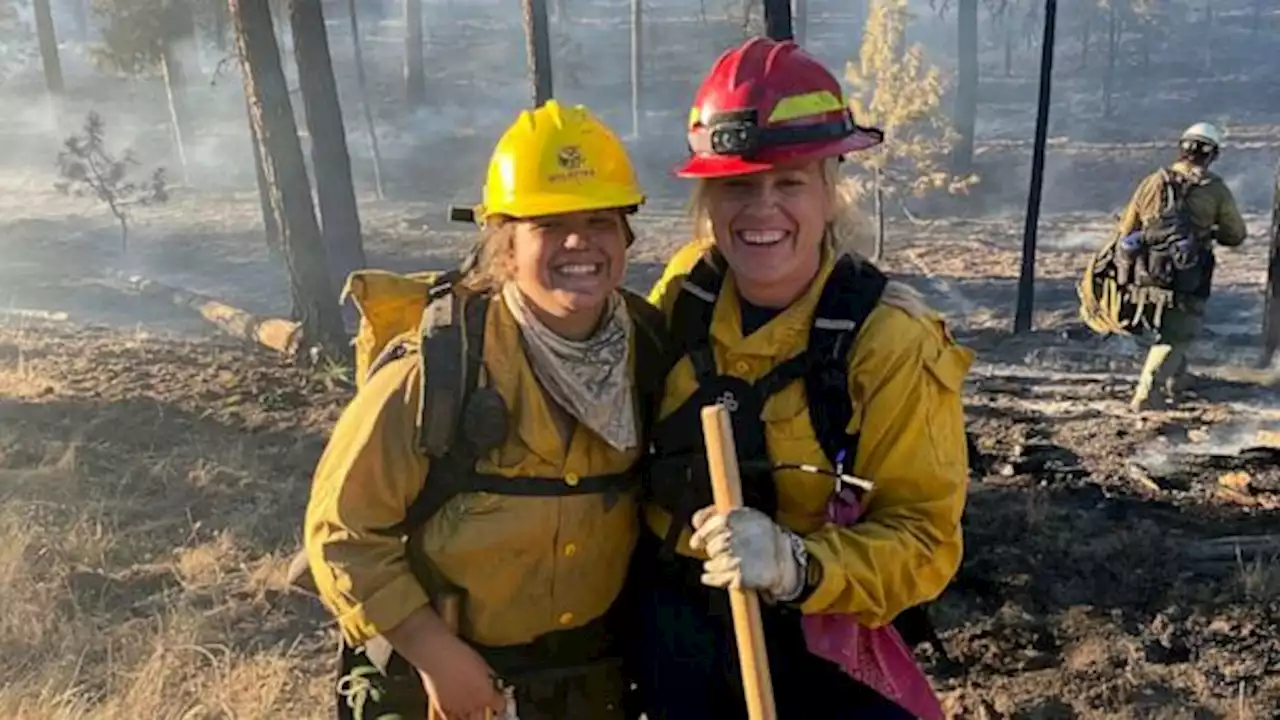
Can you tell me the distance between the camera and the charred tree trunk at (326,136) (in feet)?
40.3

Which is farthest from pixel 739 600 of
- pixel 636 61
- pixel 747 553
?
pixel 636 61

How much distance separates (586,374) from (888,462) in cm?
64

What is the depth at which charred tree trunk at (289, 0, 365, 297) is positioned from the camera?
12283 millimetres

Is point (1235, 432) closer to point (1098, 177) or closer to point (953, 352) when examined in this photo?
point (953, 352)

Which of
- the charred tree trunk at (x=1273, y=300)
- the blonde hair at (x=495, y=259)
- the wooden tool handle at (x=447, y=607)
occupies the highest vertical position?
the blonde hair at (x=495, y=259)

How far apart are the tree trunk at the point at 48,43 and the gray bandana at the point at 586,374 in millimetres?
35264

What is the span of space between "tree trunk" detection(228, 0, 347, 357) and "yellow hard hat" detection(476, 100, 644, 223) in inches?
326

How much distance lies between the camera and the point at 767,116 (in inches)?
102

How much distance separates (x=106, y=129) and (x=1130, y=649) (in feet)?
125

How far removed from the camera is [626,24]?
171 ft

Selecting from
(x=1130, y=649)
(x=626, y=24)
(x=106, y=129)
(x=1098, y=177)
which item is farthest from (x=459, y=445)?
(x=626, y=24)

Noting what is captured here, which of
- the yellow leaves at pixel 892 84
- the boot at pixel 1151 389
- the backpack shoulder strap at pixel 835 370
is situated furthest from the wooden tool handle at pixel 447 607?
the yellow leaves at pixel 892 84

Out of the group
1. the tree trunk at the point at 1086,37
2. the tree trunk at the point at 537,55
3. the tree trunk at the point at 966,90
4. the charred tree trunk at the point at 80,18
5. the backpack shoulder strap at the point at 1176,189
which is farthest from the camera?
the charred tree trunk at the point at 80,18

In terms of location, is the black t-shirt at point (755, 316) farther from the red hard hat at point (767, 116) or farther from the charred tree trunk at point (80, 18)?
the charred tree trunk at point (80, 18)
